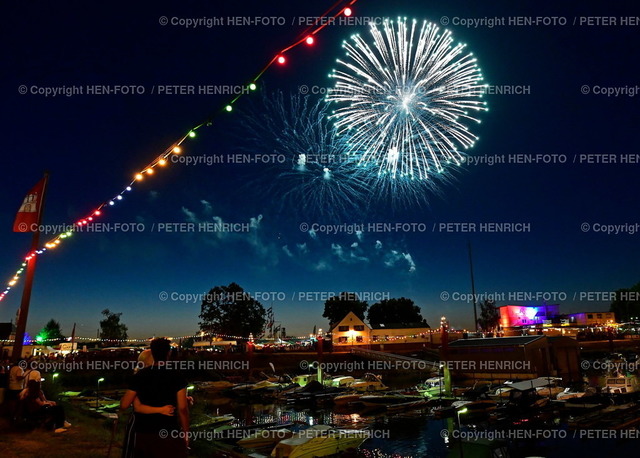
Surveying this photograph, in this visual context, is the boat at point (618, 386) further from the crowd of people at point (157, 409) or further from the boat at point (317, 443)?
the crowd of people at point (157, 409)

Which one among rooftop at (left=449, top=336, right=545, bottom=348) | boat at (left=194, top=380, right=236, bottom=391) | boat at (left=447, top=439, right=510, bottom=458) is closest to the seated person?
boat at (left=447, top=439, right=510, bottom=458)

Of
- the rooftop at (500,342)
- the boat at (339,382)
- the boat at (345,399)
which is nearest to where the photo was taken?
the boat at (345,399)

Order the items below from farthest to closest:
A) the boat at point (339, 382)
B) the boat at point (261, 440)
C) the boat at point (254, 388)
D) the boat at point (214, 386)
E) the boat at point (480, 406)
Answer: the boat at point (214, 386) < the boat at point (339, 382) < the boat at point (254, 388) < the boat at point (480, 406) < the boat at point (261, 440)

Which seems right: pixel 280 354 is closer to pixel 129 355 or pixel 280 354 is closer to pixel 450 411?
pixel 129 355

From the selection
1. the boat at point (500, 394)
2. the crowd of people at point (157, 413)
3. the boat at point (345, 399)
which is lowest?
the boat at point (345, 399)

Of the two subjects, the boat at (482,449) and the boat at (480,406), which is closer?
the boat at (482,449)

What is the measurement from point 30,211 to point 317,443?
13.3 meters

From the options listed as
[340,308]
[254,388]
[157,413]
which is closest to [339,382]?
[254,388]

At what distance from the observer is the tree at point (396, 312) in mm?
103688

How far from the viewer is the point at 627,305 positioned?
10981 centimetres

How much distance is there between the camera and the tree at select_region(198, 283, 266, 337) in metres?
75.6

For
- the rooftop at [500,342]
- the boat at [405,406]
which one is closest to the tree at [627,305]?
the rooftop at [500,342]

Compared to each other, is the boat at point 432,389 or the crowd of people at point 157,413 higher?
the crowd of people at point 157,413

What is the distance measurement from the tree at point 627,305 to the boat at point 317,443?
109497 mm
